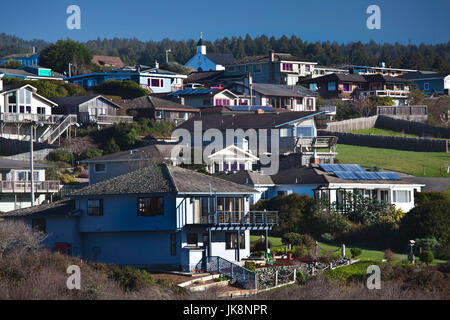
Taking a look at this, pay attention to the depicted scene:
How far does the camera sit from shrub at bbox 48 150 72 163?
7962 cm

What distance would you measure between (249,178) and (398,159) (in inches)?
916

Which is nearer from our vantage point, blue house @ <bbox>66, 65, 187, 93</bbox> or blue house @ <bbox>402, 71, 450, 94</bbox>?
blue house @ <bbox>66, 65, 187, 93</bbox>

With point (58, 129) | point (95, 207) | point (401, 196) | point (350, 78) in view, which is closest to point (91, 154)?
point (58, 129)

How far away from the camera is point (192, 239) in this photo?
169ft

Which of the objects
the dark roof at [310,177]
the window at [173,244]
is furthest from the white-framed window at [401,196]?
the window at [173,244]

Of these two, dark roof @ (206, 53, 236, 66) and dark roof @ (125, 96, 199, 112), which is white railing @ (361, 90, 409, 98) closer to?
dark roof @ (125, 96, 199, 112)

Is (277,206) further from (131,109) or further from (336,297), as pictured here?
(131,109)

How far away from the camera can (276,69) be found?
13262cm

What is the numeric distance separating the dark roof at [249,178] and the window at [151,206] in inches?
632

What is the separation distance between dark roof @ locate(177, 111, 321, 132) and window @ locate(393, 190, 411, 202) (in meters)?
19.7

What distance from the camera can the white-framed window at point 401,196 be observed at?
6700cm

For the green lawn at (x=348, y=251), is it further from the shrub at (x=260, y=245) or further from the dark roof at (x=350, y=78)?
the dark roof at (x=350, y=78)

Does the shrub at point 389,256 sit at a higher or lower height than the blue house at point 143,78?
lower

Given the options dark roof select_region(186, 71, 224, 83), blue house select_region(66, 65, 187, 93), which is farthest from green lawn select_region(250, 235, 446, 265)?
dark roof select_region(186, 71, 224, 83)
